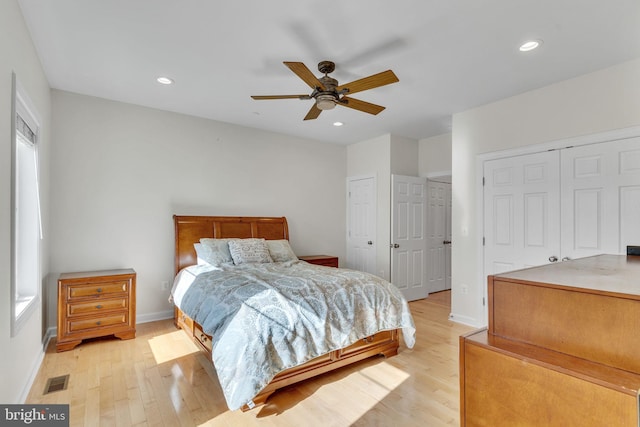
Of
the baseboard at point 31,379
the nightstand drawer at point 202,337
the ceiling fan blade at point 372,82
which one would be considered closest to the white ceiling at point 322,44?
the ceiling fan blade at point 372,82

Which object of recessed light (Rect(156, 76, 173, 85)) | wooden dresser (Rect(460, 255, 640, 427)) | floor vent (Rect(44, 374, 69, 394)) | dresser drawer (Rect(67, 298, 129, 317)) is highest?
recessed light (Rect(156, 76, 173, 85))

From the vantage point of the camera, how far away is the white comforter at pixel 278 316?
208 cm

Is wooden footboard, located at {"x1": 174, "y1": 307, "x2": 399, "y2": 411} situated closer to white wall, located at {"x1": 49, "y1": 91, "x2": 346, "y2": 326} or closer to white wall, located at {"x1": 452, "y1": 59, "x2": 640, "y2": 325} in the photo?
white wall, located at {"x1": 49, "y1": 91, "x2": 346, "y2": 326}

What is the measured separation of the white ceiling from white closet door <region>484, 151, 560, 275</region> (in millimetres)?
833

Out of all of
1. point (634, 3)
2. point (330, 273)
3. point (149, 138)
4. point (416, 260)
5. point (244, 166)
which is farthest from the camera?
point (416, 260)

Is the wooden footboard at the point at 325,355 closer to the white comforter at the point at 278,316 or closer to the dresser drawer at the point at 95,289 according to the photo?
the white comforter at the point at 278,316

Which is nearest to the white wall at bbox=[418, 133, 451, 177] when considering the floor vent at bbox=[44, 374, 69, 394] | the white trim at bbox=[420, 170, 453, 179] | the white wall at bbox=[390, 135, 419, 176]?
the white trim at bbox=[420, 170, 453, 179]

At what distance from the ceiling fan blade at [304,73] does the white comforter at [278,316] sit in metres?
1.66

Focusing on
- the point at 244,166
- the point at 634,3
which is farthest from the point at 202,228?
the point at 634,3

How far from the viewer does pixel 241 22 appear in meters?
2.29

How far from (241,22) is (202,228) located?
107 inches

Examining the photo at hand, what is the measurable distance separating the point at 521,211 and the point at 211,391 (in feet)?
11.9

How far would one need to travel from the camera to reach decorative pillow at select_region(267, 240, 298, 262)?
4262mm

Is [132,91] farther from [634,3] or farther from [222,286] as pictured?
[634,3]
